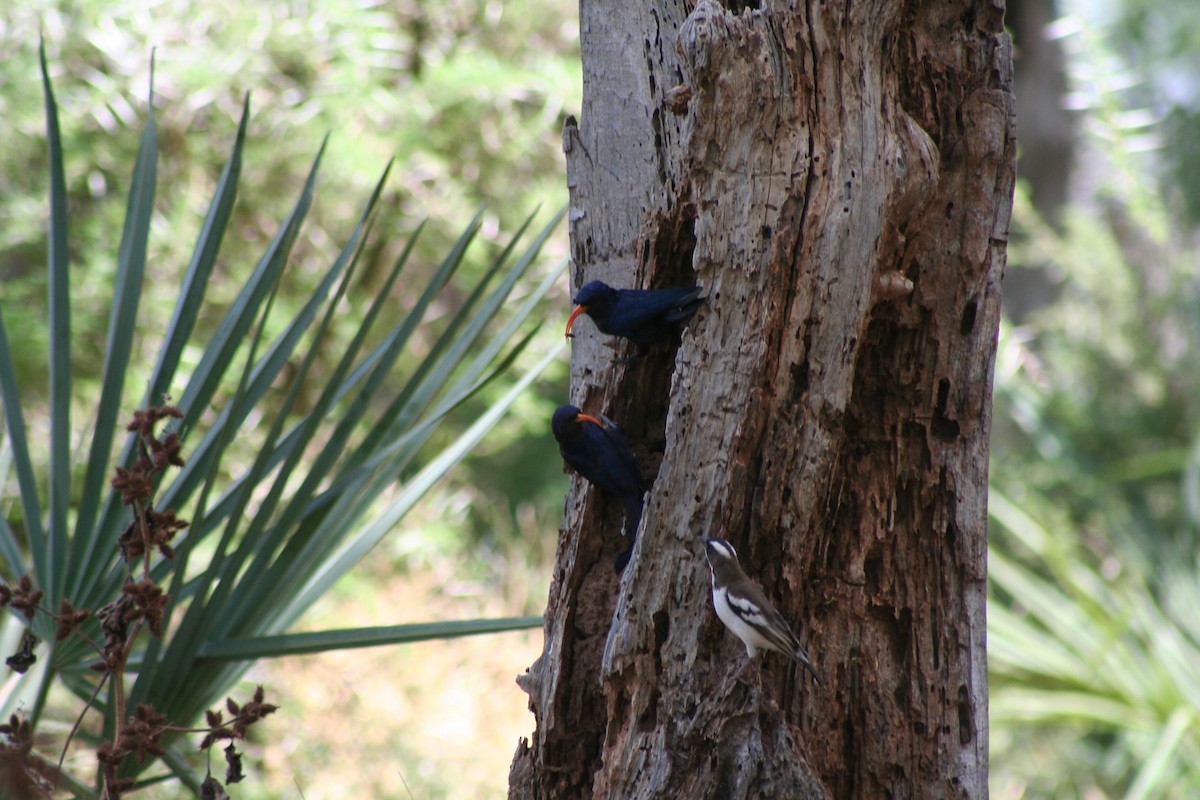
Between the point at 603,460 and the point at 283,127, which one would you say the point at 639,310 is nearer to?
the point at 603,460

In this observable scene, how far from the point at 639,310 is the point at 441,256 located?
20.9ft

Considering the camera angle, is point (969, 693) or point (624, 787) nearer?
point (624, 787)

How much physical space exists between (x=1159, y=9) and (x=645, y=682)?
1255cm

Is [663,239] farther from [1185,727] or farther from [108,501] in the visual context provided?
[1185,727]

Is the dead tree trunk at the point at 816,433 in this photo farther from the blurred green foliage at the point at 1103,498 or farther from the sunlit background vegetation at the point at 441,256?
the sunlit background vegetation at the point at 441,256

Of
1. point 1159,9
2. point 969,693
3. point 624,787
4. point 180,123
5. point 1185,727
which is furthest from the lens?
point 1159,9

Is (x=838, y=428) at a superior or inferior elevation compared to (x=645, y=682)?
superior

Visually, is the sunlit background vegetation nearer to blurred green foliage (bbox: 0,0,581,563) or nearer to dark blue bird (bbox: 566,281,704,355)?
blurred green foliage (bbox: 0,0,581,563)

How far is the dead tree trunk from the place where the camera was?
2072mm

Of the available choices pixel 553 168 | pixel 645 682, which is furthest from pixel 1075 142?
pixel 645 682

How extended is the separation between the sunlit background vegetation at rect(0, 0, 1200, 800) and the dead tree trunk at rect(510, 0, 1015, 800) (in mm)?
3702

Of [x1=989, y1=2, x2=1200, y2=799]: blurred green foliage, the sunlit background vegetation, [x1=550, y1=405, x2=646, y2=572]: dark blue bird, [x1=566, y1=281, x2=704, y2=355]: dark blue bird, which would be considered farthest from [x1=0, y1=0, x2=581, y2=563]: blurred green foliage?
[x1=550, y1=405, x2=646, y2=572]: dark blue bird

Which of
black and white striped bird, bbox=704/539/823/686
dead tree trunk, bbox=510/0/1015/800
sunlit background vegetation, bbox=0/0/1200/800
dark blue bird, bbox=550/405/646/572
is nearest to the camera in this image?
black and white striped bird, bbox=704/539/823/686

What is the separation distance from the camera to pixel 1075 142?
12641mm
